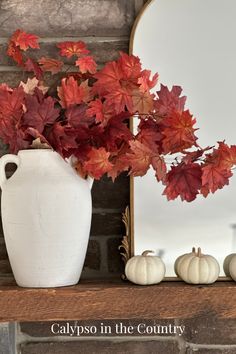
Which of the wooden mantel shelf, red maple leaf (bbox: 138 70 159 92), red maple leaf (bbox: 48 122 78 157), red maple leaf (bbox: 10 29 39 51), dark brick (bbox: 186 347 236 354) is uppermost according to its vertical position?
red maple leaf (bbox: 10 29 39 51)

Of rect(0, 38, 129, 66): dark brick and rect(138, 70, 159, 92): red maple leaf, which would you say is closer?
rect(138, 70, 159, 92): red maple leaf

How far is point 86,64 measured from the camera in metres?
1.37

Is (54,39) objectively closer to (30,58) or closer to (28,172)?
(30,58)

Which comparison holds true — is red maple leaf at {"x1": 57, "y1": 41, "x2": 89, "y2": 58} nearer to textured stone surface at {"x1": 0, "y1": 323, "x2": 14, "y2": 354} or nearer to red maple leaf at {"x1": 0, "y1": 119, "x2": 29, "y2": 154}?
red maple leaf at {"x1": 0, "y1": 119, "x2": 29, "y2": 154}

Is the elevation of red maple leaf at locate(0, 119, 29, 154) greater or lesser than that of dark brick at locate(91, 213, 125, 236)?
greater

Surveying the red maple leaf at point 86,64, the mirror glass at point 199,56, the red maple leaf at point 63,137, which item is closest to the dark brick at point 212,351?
the mirror glass at point 199,56

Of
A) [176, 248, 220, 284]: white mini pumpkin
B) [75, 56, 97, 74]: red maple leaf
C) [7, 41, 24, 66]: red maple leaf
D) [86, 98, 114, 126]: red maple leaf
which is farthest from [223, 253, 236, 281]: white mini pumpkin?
[7, 41, 24, 66]: red maple leaf

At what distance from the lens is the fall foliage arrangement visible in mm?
1220

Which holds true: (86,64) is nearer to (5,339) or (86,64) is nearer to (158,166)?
(158,166)

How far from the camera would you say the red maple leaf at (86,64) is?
1.36 m

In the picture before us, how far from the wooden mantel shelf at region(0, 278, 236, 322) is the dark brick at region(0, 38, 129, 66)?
527mm

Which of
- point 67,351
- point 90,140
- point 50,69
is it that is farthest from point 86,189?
point 67,351

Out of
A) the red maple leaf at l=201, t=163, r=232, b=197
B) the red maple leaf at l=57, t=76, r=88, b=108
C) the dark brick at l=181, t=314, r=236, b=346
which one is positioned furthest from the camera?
the dark brick at l=181, t=314, r=236, b=346

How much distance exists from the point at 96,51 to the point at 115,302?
572mm
